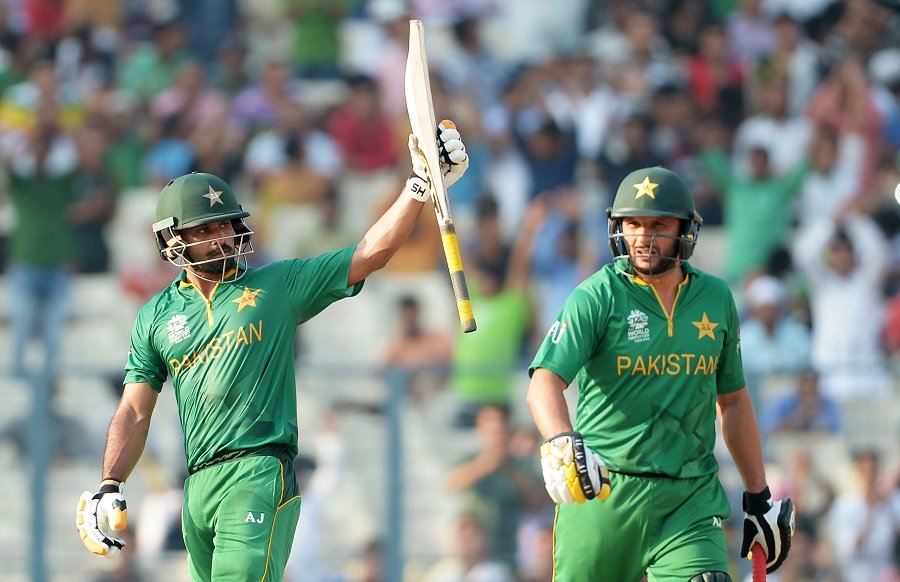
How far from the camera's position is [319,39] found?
55.2 ft

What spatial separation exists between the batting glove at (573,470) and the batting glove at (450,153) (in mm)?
1386

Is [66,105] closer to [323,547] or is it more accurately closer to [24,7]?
[24,7]

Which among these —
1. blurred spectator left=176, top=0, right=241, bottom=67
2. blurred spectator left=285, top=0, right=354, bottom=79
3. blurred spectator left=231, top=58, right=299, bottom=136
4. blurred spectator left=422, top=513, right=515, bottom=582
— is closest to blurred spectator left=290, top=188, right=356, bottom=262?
blurred spectator left=231, top=58, right=299, bottom=136

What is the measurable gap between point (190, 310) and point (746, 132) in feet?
28.6

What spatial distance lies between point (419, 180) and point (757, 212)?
7530mm

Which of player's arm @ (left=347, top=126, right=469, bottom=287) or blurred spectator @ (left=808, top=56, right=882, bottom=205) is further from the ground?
blurred spectator @ (left=808, top=56, right=882, bottom=205)

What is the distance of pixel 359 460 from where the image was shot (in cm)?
1226

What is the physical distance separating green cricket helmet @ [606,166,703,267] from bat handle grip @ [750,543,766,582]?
1.37 metres

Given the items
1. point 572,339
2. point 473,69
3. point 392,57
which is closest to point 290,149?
point 392,57

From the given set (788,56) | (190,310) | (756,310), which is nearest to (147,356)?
(190,310)

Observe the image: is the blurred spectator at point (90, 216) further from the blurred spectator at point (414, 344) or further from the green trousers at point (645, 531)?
the green trousers at point (645, 531)

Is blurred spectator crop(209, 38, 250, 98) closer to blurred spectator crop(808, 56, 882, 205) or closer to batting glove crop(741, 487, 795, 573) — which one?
blurred spectator crop(808, 56, 882, 205)

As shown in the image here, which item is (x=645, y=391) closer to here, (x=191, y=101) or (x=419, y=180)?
(x=419, y=180)

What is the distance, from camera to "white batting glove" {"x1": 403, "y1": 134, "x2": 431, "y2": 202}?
7531 mm
